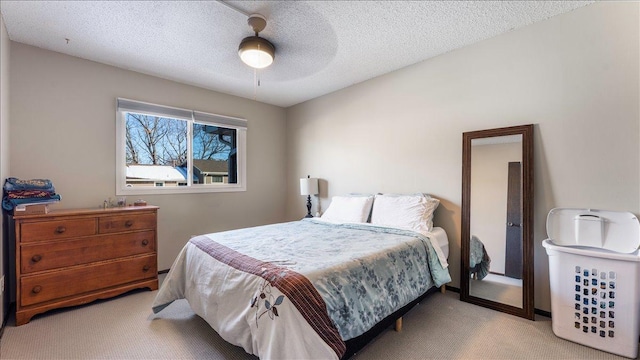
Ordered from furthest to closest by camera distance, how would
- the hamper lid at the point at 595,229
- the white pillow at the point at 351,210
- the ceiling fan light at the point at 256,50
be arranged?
the white pillow at the point at 351,210, the ceiling fan light at the point at 256,50, the hamper lid at the point at 595,229

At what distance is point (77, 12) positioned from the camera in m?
2.10

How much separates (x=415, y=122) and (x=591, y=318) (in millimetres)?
2181

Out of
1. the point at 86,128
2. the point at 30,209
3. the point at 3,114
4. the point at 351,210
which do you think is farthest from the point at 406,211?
the point at 3,114

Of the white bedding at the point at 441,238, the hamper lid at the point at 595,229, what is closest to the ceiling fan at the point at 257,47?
the white bedding at the point at 441,238

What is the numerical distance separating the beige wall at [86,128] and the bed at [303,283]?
4.89 ft

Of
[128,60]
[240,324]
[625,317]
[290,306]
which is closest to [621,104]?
[625,317]

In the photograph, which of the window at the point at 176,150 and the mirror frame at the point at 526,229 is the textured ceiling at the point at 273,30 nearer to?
the window at the point at 176,150

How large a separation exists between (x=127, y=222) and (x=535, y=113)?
3987 millimetres

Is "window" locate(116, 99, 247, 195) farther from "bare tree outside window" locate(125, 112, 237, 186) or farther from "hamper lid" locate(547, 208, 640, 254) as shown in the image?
"hamper lid" locate(547, 208, 640, 254)

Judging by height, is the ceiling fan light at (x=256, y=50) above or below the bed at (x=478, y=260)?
above

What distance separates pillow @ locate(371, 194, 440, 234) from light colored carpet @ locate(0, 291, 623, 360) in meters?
0.76

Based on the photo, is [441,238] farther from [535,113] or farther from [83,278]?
[83,278]

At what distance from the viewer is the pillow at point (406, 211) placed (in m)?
2.64

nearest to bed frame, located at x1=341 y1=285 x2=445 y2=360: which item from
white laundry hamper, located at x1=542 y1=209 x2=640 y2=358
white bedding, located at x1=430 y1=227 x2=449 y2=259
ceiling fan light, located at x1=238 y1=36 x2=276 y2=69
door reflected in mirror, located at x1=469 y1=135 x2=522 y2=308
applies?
white bedding, located at x1=430 y1=227 x2=449 y2=259
